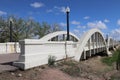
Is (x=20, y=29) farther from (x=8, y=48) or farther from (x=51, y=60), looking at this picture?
(x=51, y=60)

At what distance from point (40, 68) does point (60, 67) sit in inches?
63.6

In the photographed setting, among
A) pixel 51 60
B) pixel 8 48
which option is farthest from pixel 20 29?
pixel 51 60

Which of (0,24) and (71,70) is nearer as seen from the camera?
(71,70)

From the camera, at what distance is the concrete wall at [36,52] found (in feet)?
35.1

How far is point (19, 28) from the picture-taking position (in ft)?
162

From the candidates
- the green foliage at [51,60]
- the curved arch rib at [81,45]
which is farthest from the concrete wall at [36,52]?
the curved arch rib at [81,45]

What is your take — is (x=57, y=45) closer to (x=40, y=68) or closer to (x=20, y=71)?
(x=40, y=68)

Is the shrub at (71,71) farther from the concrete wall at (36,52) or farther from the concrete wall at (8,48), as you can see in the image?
the concrete wall at (8,48)

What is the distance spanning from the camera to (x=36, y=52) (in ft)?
38.3

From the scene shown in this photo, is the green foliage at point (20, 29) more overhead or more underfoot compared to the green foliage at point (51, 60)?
more overhead

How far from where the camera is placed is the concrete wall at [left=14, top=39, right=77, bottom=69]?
10703 millimetres

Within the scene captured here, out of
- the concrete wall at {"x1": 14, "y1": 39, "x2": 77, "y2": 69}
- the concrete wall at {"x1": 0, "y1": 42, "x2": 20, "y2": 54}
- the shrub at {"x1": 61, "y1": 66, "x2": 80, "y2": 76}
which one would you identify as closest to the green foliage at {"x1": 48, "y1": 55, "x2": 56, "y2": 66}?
Result: the concrete wall at {"x1": 14, "y1": 39, "x2": 77, "y2": 69}

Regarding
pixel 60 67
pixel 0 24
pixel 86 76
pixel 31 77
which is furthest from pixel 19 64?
pixel 0 24

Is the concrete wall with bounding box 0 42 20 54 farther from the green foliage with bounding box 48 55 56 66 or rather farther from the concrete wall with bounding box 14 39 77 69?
the green foliage with bounding box 48 55 56 66
